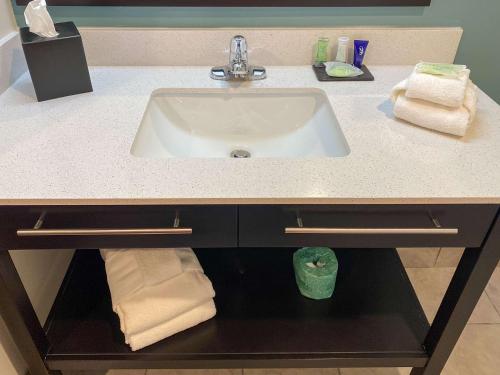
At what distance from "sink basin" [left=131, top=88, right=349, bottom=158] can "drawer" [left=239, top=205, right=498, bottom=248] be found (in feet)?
0.92

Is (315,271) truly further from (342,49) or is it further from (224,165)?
(342,49)

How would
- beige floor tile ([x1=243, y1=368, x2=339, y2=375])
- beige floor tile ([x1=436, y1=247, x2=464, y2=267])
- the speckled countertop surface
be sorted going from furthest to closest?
1. beige floor tile ([x1=436, y1=247, x2=464, y2=267])
2. beige floor tile ([x1=243, y1=368, x2=339, y2=375])
3. the speckled countertop surface

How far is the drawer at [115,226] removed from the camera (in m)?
0.81

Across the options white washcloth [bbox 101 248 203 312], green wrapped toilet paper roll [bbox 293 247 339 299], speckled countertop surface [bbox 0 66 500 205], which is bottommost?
green wrapped toilet paper roll [bbox 293 247 339 299]

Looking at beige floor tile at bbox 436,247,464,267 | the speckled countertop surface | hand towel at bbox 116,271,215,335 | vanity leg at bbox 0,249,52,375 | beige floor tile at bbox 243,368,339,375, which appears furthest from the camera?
beige floor tile at bbox 436,247,464,267

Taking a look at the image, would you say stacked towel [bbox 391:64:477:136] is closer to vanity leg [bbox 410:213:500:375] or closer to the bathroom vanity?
the bathroom vanity

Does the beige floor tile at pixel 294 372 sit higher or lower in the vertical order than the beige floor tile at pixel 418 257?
lower

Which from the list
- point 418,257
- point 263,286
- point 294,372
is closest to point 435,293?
point 418,257

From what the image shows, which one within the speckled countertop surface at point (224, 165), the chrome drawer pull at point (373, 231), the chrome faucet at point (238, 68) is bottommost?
the chrome drawer pull at point (373, 231)

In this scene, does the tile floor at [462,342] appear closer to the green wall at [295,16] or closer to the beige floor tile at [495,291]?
the beige floor tile at [495,291]

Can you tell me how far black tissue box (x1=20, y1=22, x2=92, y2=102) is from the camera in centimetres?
98

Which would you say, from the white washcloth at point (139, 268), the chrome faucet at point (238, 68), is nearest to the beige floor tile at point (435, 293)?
the white washcloth at point (139, 268)

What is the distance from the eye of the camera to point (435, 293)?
168cm

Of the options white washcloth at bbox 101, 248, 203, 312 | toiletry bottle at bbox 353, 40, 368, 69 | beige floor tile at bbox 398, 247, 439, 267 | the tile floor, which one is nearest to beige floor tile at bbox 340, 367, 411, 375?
the tile floor
